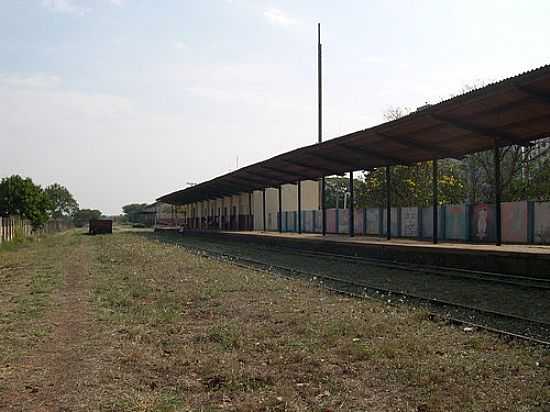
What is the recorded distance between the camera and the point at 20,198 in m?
55.7

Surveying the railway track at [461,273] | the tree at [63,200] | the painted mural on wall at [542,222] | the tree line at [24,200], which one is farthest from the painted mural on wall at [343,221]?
the tree at [63,200]

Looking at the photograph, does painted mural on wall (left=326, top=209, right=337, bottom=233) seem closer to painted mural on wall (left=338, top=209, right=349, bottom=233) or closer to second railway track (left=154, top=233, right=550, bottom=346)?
painted mural on wall (left=338, top=209, right=349, bottom=233)

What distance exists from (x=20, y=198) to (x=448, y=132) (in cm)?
4681

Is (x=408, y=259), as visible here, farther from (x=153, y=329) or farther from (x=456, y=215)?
(x=153, y=329)

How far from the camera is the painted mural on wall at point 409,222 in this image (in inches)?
1086

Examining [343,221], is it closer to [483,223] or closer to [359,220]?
[359,220]

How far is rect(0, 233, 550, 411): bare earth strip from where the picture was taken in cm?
543

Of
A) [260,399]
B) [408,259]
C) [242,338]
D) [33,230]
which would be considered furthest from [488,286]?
[33,230]

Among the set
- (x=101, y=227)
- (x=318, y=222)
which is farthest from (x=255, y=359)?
(x=101, y=227)

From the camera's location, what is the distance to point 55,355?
7441 millimetres

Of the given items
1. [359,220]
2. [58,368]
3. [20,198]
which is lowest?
[58,368]

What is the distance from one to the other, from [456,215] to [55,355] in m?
20.2

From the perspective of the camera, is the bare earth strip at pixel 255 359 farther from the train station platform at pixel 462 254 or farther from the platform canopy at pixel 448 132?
the platform canopy at pixel 448 132

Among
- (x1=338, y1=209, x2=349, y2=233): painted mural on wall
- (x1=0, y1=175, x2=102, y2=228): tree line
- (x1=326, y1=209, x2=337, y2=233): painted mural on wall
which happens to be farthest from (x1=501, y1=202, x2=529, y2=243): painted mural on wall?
(x1=0, y1=175, x2=102, y2=228): tree line
